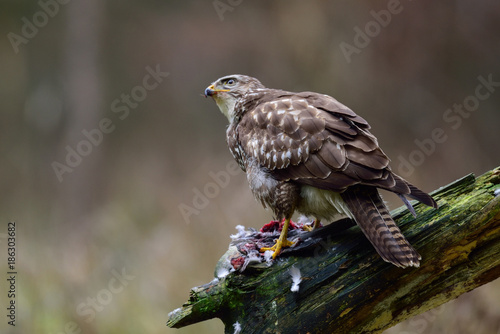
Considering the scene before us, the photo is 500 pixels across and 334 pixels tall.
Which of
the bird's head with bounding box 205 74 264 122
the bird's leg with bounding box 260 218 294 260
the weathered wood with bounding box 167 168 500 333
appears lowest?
the weathered wood with bounding box 167 168 500 333

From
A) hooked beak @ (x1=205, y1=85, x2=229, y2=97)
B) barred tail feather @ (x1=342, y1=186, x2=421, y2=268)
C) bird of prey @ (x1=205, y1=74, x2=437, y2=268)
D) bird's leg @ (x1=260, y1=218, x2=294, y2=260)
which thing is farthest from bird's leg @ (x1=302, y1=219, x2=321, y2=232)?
hooked beak @ (x1=205, y1=85, x2=229, y2=97)

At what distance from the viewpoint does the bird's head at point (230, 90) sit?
3.55m

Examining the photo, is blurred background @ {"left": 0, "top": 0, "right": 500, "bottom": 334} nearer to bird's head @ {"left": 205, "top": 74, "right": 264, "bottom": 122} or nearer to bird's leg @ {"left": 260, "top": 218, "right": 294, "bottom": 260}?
bird's head @ {"left": 205, "top": 74, "right": 264, "bottom": 122}

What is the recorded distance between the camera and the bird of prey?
2.49m

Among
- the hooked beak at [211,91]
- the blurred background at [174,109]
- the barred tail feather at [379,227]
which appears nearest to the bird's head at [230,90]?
the hooked beak at [211,91]

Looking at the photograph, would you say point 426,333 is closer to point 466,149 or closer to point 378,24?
point 466,149

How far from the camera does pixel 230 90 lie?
357 centimetres

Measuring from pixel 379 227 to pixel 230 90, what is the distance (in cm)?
156

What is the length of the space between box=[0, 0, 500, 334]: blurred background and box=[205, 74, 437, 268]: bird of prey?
2440 millimetres

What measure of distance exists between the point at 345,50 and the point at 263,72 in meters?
1.08

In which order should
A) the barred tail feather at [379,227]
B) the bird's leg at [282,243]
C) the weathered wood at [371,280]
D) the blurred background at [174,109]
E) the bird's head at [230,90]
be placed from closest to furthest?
the barred tail feather at [379,227] < the weathered wood at [371,280] < the bird's leg at [282,243] < the bird's head at [230,90] < the blurred background at [174,109]

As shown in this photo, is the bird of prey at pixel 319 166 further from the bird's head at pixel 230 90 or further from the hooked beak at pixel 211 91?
the hooked beak at pixel 211 91

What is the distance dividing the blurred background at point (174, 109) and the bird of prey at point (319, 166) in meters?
2.44

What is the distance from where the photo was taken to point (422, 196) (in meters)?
2.45
